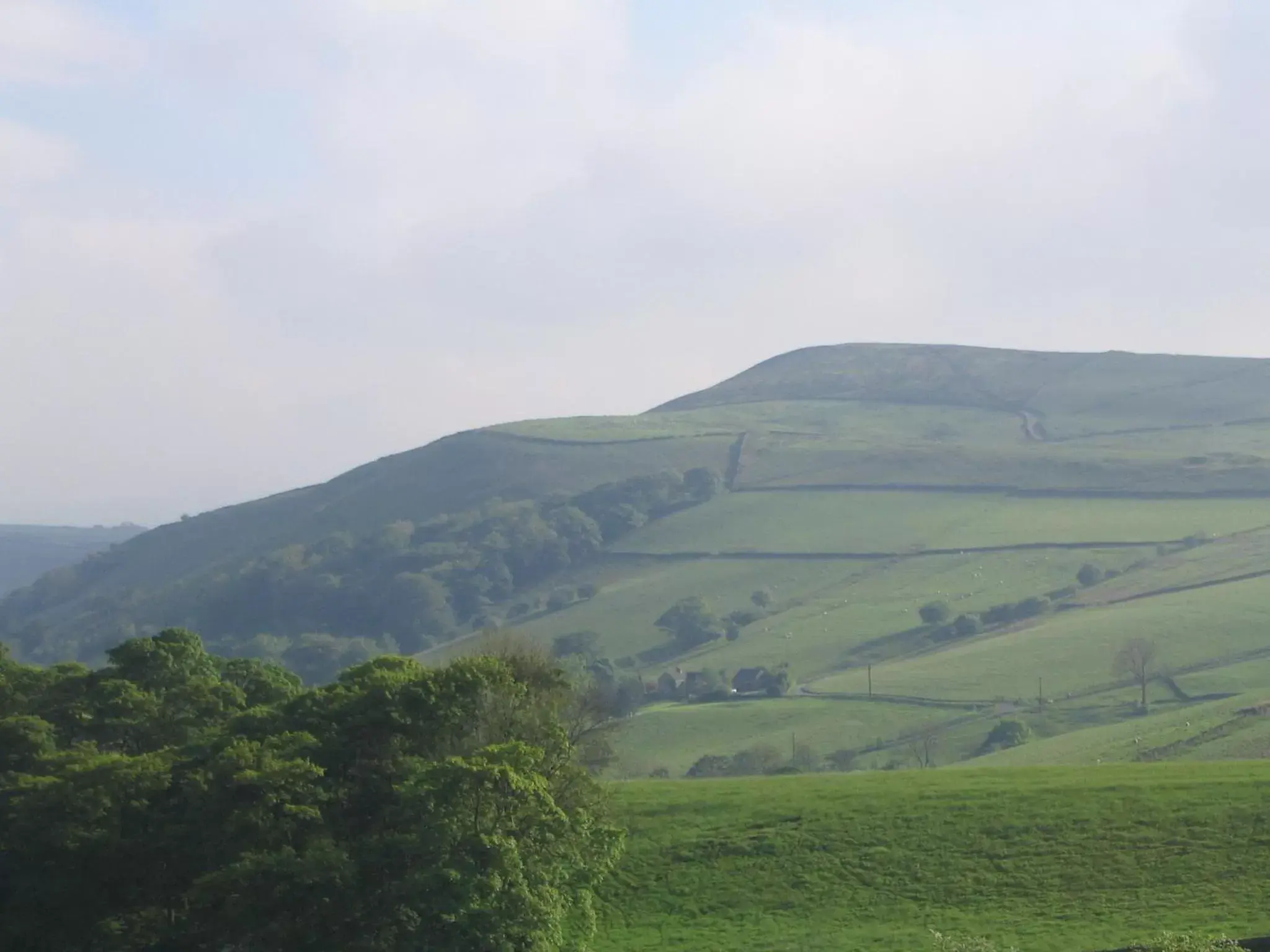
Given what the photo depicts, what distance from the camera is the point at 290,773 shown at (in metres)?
39.1

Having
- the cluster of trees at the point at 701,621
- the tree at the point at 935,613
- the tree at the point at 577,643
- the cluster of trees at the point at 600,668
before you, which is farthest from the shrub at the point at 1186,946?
Result: the tree at the point at 577,643

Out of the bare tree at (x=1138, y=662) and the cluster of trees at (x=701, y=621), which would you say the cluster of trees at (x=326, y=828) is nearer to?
the bare tree at (x=1138, y=662)

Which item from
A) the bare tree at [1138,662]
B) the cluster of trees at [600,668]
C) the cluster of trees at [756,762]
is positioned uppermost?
the cluster of trees at [600,668]

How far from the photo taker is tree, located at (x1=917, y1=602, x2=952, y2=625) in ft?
509

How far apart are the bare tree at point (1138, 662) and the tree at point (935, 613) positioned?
27.8 meters

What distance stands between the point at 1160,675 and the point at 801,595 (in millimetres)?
58829

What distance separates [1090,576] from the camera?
16438 cm

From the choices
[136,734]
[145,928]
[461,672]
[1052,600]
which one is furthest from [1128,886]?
[1052,600]

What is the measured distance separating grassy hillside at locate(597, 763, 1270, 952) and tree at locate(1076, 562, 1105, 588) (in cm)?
11196

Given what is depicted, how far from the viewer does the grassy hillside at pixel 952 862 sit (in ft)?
142

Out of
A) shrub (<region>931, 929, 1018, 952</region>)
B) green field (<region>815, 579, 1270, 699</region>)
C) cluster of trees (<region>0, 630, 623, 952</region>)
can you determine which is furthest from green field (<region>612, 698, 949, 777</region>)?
shrub (<region>931, 929, 1018, 952</region>)

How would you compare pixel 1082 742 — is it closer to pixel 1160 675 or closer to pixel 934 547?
pixel 1160 675

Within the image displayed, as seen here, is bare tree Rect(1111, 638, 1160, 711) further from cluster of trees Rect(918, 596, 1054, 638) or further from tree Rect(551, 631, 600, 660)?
tree Rect(551, 631, 600, 660)

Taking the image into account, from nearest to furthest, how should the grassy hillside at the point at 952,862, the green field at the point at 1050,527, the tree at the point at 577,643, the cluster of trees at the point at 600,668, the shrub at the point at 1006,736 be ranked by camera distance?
the grassy hillside at the point at 952,862, the shrub at the point at 1006,736, the cluster of trees at the point at 600,668, the tree at the point at 577,643, the green field at the point at 1050,527
